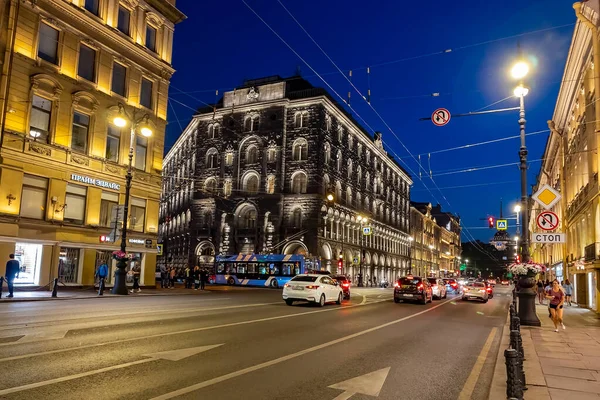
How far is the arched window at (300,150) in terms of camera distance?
5702 centimetres

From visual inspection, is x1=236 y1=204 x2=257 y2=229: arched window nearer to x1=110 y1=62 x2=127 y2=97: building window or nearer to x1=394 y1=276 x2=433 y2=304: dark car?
x1=110 y1=62 x2=127 y2=97: building window

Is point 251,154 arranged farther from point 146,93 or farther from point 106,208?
point 106,208

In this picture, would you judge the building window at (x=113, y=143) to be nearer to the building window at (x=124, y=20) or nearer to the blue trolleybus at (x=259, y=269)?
the building window at (x=124, y=20)

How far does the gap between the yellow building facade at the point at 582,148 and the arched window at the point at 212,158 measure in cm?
4029

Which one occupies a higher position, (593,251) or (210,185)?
(210,185)

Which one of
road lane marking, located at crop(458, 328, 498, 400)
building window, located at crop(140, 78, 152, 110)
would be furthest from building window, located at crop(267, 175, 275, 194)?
road lane marking, located at crop(458, 328, 498, 400)

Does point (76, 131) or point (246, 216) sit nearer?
point (76, 131)

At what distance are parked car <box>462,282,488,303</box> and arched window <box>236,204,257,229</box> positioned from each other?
32.2 m

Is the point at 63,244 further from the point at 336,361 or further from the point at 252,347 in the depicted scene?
the point at 336,361

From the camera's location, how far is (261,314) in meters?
16.5

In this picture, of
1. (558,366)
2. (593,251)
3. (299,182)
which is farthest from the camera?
(299,182)

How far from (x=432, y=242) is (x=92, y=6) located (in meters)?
101

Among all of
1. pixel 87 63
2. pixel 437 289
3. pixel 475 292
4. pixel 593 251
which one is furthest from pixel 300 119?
pixel 593 251

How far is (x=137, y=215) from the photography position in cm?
3303
